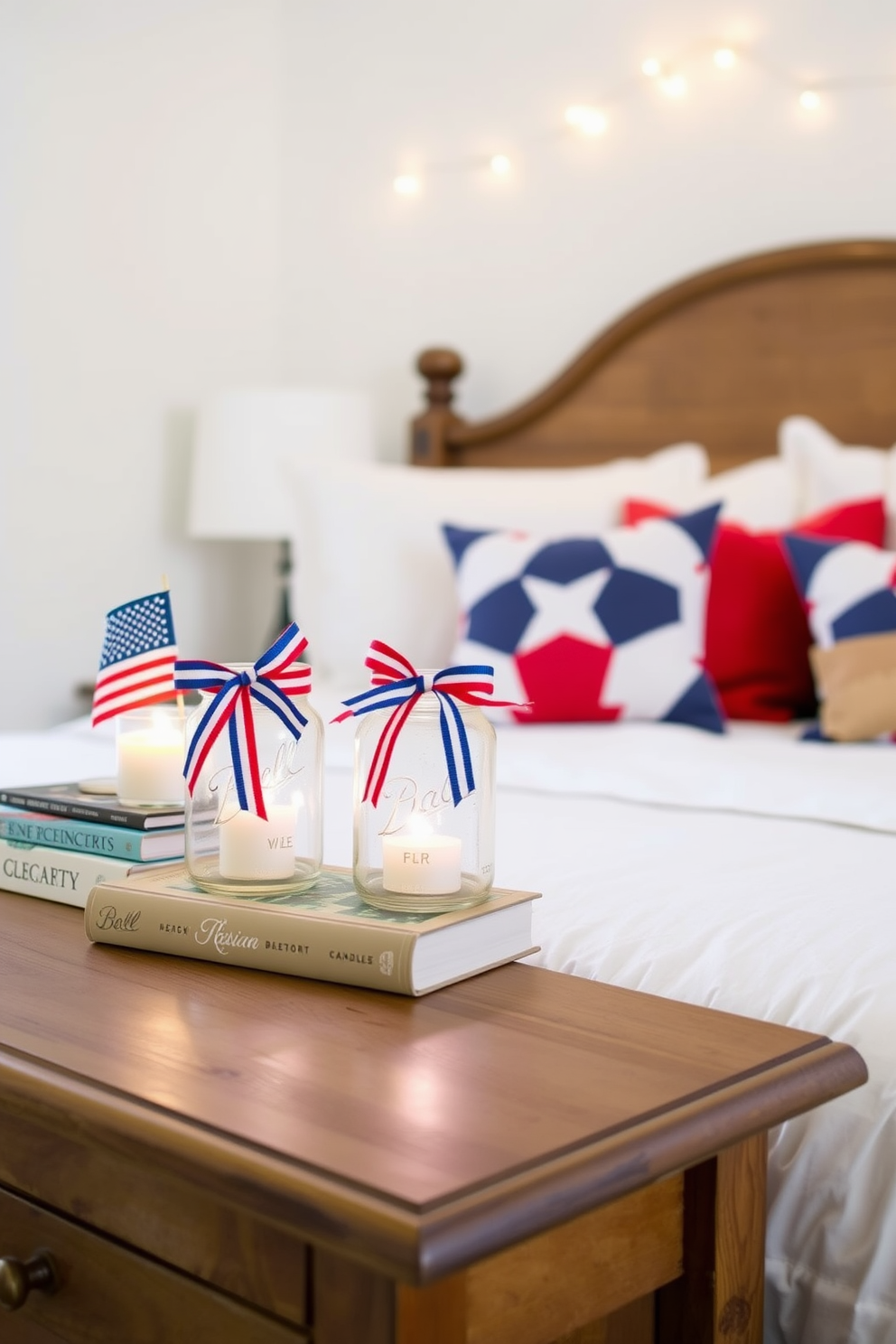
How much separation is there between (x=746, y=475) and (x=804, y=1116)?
1660 mm

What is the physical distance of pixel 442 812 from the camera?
0.91m

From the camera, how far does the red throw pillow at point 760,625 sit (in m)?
2.08

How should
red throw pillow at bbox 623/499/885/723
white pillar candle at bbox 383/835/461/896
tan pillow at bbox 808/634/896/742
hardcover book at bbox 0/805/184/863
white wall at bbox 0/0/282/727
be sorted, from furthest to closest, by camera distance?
white wall at bbox 0/0/282/727
red throw pillow at bbox 623/499/885/723
tan pillow at bbox 808/634/896/742
hardcover book at bbox 0/805/184/863
white pillar candle at bbox 383/835/461/896

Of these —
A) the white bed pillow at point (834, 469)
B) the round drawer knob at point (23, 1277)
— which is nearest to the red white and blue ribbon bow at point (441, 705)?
the round drawer knob at point (23, 1277)

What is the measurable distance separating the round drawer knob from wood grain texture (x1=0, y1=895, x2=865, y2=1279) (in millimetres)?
41

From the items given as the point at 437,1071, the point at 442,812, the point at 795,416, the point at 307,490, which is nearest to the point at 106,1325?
the point at 437,1071

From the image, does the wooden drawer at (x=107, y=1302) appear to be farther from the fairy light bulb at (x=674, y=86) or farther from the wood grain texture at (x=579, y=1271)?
the fairy light bulb at (x=674, y=86)

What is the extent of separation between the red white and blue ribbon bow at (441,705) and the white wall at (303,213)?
1.87m

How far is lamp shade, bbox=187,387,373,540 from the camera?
2822 millimetres

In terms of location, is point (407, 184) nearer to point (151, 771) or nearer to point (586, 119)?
point (586, 119)

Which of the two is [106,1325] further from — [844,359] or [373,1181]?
[844,359]

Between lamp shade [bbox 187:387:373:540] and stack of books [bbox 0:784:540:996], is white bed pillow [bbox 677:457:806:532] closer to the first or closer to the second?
lamp shade [bbox 187:387:373:540]

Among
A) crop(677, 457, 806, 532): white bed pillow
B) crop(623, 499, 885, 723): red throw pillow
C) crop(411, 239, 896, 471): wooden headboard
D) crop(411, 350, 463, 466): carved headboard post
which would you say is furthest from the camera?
crop(411, 350, 463, 466): carved headboard post

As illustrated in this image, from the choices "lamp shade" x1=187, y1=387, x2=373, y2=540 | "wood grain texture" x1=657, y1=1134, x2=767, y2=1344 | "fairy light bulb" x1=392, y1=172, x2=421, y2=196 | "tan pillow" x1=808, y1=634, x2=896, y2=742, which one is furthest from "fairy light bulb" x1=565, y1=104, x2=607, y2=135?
"wood grain texture" x1=657, y1=1134, x2=767, y2=1344
